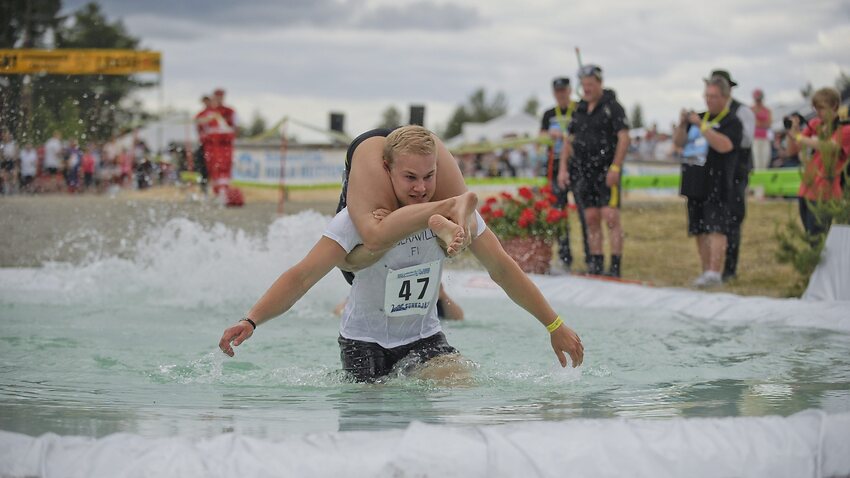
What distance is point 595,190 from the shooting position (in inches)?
361

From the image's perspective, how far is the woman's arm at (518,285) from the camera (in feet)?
12.9

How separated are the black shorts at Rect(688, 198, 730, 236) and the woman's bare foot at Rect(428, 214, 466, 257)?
19.1 feet

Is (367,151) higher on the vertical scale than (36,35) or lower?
lower

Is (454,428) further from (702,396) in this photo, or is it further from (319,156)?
(319,156)

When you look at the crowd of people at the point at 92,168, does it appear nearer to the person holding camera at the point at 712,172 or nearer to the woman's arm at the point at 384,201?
the person holding camera at the point at 712,172

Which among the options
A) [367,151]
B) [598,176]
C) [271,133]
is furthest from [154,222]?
[367,151]

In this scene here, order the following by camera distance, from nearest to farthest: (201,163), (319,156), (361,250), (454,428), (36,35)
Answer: (454,428) < (361,250) < (36,35) < (201,163) < (319,156)

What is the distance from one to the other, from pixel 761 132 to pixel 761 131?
35 mm

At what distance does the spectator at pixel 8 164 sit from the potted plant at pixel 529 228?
4.90 meters

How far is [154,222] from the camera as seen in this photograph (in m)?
12.7

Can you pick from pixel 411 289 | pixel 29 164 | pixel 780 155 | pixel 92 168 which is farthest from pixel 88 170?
pixel 411 289

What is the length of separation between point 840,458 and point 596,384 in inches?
58.5

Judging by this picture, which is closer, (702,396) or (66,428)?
(66,428)

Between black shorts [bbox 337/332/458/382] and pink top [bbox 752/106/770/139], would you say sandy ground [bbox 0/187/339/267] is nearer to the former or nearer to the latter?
black shorts [bbox 337/332/458/382]
